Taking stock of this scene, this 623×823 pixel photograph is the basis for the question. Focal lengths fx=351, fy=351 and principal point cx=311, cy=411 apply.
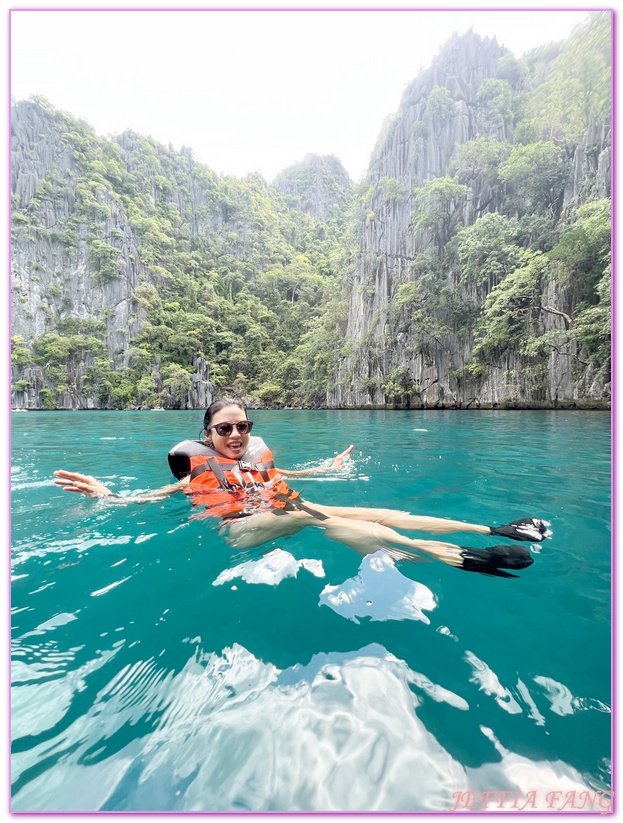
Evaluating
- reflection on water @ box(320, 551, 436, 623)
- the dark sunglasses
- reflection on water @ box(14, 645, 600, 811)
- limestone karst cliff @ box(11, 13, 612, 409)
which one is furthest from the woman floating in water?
limestone karst cliff @ box(11, 13, 612, 409)

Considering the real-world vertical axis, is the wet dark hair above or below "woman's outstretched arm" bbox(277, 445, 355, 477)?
above

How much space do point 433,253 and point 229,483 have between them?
23979mm

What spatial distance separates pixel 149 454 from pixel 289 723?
560 centimetres

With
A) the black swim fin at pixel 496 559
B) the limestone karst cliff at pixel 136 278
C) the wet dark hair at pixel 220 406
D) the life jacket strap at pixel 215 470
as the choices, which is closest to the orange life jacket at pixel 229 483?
the life jacket strap at pixel 215 470

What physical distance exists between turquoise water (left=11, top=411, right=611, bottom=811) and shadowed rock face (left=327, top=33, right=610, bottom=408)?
17.1 m

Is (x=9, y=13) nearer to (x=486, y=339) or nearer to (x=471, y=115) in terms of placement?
(x=486, y=339)

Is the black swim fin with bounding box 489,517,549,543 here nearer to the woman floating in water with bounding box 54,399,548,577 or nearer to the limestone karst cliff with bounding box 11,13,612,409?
the woman floating in water with bounding box 54,399,548,577

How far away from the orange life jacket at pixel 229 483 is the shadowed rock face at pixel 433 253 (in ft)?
55.2

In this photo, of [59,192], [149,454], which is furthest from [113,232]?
[149,454]

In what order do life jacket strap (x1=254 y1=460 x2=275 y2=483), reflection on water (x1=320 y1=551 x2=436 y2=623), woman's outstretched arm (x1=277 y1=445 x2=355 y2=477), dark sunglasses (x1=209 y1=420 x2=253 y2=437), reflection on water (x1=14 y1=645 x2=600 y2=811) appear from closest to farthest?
reflection on water (x1=14 y1=645 x2=600 y2=811), reflection on water (x1=320 y1=551 x2=436 y2=623), dark sunglasses (x1=209 y1=420 x2=253 y2=437), life jacket strap (x1=254 y1=460 x2=275 y2=483), woman's outstretched arm (x1=277 y1=445 x2=355 y2=477)

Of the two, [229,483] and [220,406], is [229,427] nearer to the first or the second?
[220,406]

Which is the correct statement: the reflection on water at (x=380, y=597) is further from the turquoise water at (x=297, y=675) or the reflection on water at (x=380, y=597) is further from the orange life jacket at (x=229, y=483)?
the orange life jacket at (x=229, y=483)

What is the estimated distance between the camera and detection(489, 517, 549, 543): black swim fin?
215cm

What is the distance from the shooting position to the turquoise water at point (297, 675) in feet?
2.72
